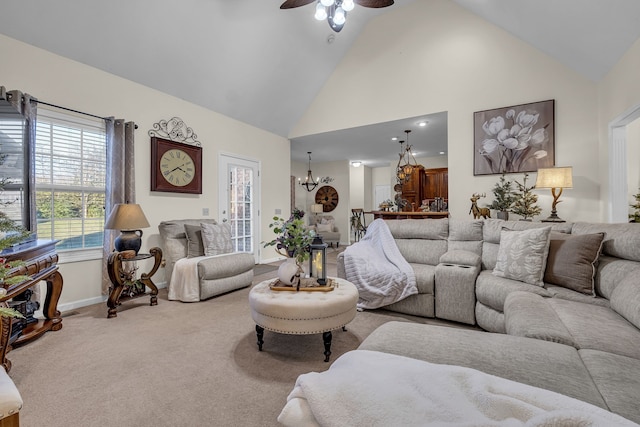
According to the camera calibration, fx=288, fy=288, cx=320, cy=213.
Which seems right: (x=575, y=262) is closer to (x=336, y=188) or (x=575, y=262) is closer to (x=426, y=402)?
(x=426, y=402)

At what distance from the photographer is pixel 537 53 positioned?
12.7 ft

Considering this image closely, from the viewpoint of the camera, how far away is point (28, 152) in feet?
8.73

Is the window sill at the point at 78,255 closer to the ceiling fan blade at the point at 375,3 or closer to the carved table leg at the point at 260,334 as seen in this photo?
the carved table leg at the point at 260,334

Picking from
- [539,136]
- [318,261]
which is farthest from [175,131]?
[539,136]

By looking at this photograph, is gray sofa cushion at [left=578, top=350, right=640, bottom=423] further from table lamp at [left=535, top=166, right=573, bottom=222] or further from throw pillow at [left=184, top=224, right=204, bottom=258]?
throw pillow at [left=184, top=224, right=204, bottom=258]

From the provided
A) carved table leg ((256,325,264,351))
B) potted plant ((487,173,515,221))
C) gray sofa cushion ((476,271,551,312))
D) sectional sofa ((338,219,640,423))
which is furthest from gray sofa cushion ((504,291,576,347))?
potted plant ((487,173,515,221))

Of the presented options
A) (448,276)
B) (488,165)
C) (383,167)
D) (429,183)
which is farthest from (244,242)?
(383,167)

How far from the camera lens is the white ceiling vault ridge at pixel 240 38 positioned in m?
2.74

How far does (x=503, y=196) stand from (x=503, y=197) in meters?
0.02

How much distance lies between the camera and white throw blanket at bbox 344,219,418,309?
276cm

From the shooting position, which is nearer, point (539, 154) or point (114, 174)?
point (114, 174)

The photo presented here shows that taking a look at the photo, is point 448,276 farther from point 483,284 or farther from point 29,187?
point 29,187

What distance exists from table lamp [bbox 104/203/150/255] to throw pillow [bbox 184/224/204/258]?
1.94ft

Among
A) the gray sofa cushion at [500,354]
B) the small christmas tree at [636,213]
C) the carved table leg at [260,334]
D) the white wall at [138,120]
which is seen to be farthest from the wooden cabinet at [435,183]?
the gray sofa cushion at [500,354]
